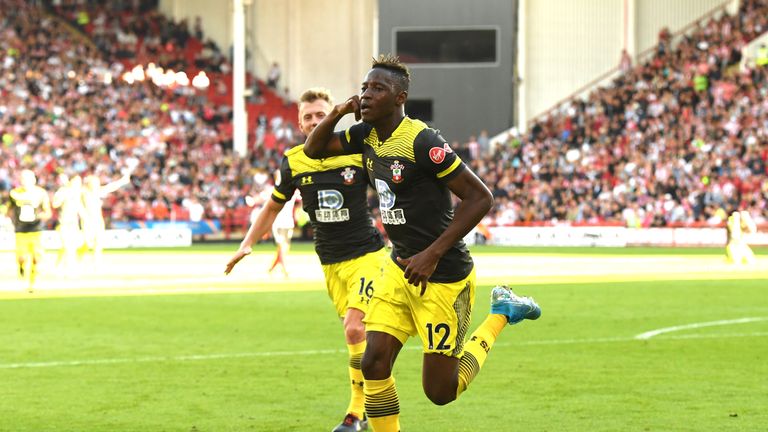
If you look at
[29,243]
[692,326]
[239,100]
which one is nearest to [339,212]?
[692,326]

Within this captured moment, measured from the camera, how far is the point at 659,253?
38094 mm

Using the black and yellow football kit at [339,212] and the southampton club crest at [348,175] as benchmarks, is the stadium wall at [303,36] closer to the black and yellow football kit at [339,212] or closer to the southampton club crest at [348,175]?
the black and yellow football kit at [339,212]

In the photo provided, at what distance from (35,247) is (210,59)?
3618 centimetres

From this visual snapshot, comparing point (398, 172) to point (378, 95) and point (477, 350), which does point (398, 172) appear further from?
point (477, 350)

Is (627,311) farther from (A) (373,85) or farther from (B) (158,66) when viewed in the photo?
(B) (158,66)

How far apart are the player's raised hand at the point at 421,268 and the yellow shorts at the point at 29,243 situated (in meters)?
16.3

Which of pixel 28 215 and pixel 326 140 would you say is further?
pixel 28 215

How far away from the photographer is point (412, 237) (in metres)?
7.52

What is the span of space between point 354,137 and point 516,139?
44.2 m

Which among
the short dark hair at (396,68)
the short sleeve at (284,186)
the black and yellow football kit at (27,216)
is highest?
the short dark hair at (396,68)

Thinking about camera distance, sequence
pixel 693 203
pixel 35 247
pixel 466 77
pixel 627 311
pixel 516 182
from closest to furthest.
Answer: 1. pixel 627 311
2. pixel 35 247
3. pixel 693 203
4. pixel 516 182
5. pixel 466 77

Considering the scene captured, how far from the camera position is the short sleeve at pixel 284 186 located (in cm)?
941

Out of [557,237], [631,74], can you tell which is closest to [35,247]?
[557,237]

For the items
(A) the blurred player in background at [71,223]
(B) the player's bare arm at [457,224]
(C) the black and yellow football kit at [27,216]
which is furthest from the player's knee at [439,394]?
(A) the blurred player in background at [71,223]
